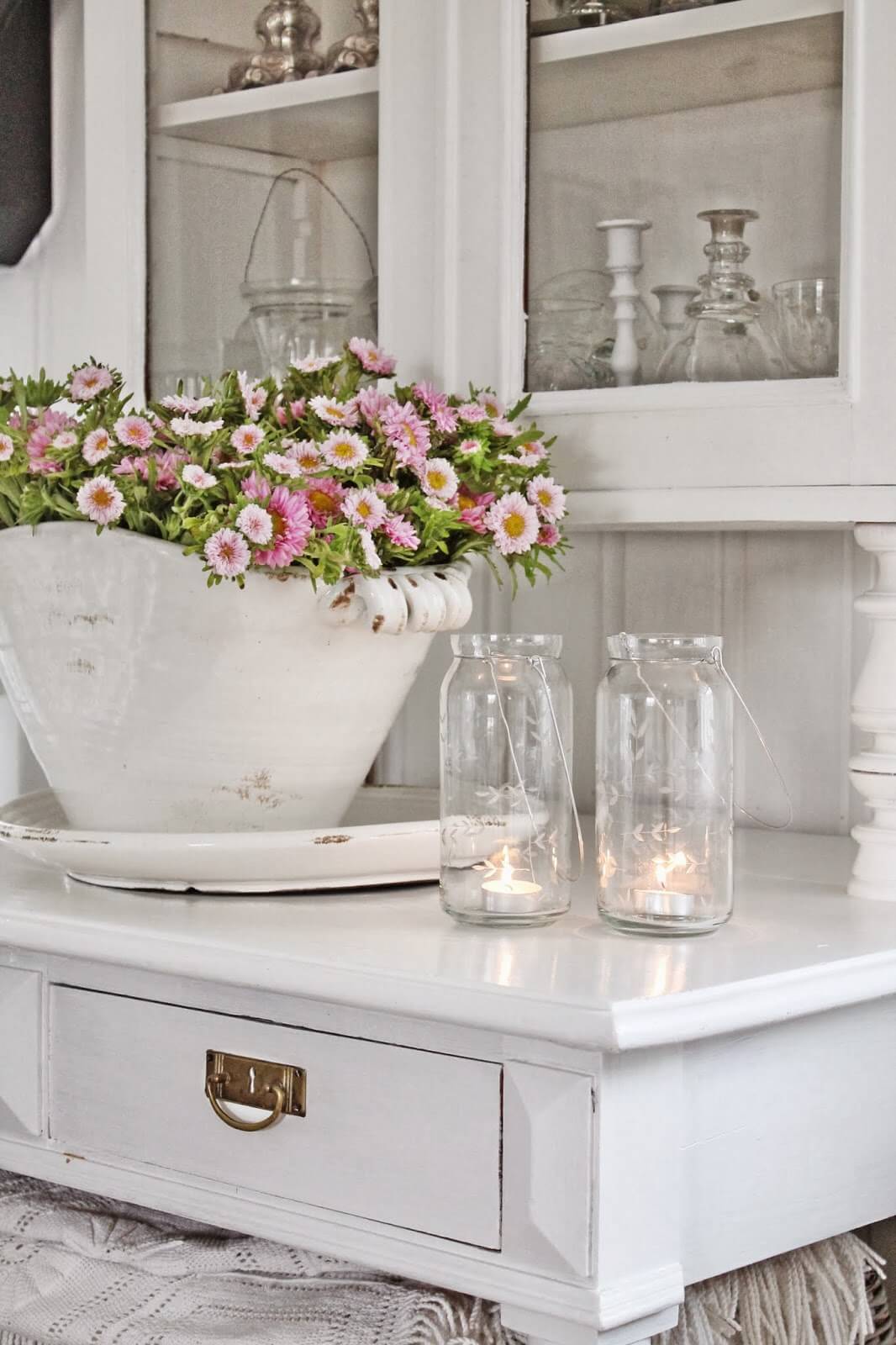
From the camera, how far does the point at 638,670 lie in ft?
3.11

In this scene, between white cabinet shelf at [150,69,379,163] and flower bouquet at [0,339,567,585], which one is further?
white cabinet shelf at [150,69,379,163]

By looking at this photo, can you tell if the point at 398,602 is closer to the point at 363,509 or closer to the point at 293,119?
the point at 363,509

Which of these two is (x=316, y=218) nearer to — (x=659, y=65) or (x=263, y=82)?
(x=263, y=82)

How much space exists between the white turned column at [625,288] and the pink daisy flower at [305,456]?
21 centimetres

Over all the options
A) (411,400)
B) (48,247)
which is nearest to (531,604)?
(411,400)

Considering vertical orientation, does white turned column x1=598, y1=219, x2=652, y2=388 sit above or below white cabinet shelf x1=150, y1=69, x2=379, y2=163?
below

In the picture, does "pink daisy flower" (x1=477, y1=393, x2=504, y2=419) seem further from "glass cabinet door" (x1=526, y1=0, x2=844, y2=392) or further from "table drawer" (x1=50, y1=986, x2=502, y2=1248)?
"table drawer" (x1=50, y1=986, x2=502, y2=1248)

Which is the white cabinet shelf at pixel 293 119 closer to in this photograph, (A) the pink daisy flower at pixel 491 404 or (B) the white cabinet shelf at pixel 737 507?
(A) the pink daisy flower at pixel 491 404

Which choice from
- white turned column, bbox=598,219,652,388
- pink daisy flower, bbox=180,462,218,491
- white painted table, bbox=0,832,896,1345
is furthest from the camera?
white turned column, bbox=598,219,652,388

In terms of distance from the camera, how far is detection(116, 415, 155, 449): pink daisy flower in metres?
1.02

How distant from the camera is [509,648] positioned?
0.98 m

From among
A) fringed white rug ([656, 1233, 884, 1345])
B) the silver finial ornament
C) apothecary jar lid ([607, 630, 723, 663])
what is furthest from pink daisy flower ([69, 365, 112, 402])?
fringed white rug ([656, 1233, 884, 1345])

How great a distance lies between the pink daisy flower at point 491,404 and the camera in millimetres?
1120

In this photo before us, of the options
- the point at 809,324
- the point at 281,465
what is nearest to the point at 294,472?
the point at 281,465
